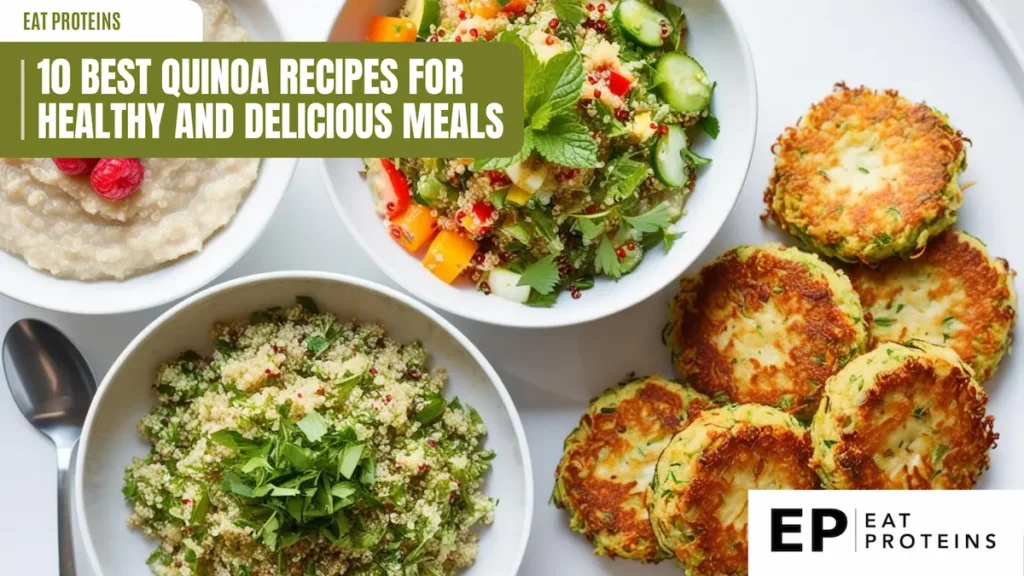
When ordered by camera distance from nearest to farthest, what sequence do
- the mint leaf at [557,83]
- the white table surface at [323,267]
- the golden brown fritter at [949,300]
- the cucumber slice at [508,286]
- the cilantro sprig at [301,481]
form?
the cilantro sprig at [301,481] → the mint leaf at [557,83] → the cucumber slice at [508,286] → the golden brown fritter at [949,300] → the white table surface at [323,267]

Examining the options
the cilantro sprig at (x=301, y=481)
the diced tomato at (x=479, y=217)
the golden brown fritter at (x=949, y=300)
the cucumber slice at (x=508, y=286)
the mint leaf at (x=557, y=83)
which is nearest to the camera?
the cilantro sprig at (x=301, y=481)

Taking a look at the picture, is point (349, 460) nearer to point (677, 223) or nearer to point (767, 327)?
point (677, 223)

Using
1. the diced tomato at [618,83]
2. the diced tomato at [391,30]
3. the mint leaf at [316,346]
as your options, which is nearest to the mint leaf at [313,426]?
the mint leaf at [316,346]

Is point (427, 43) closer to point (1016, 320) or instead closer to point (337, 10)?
point (337, 10)

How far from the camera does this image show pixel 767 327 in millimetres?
3283

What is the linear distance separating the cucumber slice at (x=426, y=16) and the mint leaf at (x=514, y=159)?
506 millimetres

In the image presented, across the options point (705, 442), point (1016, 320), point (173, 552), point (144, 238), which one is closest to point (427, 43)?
point (144, 238)

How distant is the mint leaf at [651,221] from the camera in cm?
311

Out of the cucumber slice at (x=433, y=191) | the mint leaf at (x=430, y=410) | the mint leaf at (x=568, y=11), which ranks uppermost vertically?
the mint leaf at (x=568, y=11)

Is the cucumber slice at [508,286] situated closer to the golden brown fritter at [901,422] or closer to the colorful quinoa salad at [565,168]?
the colorful quinoa salad at [565,168]

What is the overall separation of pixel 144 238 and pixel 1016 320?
281cm

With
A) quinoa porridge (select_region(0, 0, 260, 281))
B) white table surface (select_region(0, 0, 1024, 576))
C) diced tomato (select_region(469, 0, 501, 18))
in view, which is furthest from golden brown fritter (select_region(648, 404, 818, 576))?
quinoa porridge (select_region(0, 0, 260, 281))

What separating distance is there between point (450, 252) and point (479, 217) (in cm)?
16

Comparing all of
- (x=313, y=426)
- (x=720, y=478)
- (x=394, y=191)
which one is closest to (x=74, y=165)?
(x=394, y=191)
